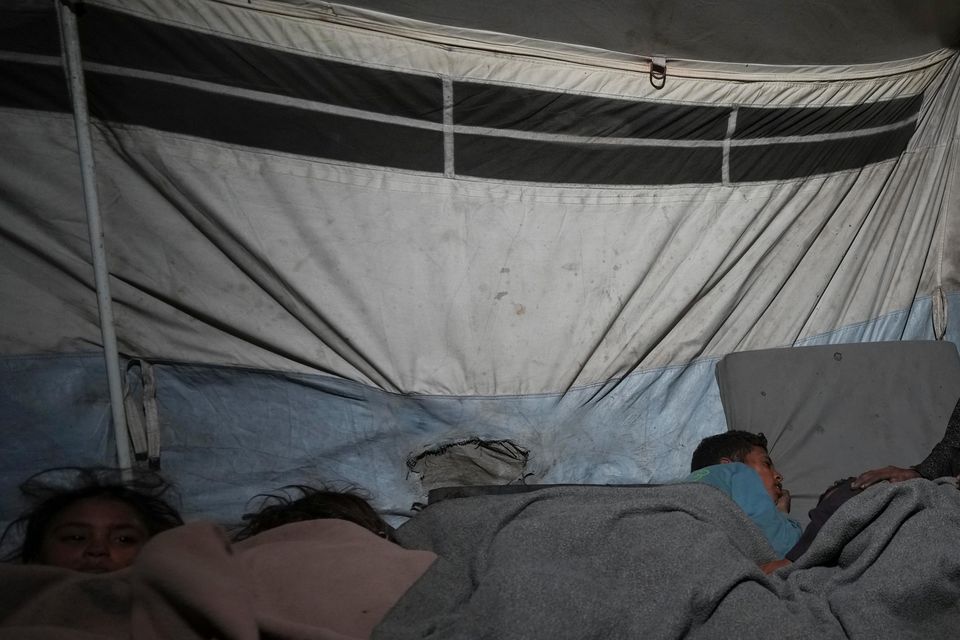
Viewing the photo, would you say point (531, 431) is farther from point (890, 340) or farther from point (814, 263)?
point (890, 340)

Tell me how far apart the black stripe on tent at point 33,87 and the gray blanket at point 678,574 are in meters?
1.33

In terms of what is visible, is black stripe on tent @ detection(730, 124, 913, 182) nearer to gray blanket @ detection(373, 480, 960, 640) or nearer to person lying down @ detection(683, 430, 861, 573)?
person lying down @ detection(683, 430, 861, 573)

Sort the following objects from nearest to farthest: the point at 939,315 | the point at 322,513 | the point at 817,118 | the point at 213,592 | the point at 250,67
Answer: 1. the point at 213,592
2. the point at 322,513
3. the point at 250,67
4. the point at 817,118
5. the point at 939,315

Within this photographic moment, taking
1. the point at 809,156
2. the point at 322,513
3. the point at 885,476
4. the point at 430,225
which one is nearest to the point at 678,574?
the point at 322,513

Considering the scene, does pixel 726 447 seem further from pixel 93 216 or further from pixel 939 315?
pixel 93 216

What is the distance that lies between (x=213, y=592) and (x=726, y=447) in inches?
62.1

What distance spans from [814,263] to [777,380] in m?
0.46

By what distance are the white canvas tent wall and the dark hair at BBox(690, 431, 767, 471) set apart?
0.26 m

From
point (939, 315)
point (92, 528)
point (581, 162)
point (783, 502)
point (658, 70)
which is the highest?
point (658, 70)

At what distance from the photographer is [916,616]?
1255mm


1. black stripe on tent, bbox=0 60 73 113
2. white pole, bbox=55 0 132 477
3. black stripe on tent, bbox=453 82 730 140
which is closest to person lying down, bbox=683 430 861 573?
black stripe on tent, bbox=453 82 730 140

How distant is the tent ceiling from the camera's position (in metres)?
2.07

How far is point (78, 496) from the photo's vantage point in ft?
5.12

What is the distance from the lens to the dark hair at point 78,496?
1.52 metres
